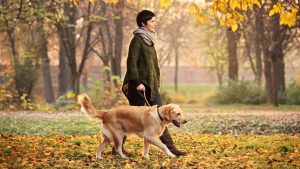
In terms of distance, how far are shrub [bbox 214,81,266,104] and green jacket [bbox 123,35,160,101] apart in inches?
816

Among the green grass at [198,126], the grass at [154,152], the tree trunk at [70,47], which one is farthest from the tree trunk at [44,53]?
the grass at [154,152]

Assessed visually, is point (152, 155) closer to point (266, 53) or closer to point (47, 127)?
point (47, 127)

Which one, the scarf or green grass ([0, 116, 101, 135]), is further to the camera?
green grass ([0, 116, 101, 135])

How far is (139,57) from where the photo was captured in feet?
31.1

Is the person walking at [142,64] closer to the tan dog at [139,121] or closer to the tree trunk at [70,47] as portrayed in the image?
the tan dog at [139,121]

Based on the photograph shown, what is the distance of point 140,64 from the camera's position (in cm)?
946

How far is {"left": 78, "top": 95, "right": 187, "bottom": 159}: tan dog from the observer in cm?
869

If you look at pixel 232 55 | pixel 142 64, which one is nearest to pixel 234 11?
pixel 142 64

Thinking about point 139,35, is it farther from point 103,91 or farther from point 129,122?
point 103,91

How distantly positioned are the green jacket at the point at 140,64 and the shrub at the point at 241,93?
68.0 feet

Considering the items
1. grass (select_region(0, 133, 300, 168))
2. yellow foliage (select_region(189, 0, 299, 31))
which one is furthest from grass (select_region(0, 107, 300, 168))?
yellow foliage (select_region(189, 0, 299, 31))

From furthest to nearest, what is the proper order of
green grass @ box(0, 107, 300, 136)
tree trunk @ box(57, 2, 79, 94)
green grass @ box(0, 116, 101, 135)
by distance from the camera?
tree trunk @ box(57, 2, 79, 94), green grass @ box(0, 107, 300, 136), green grass @ box(0, 116, 101, 135)

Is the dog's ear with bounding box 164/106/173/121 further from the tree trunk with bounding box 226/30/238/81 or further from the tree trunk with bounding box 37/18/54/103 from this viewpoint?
the tree trunk with bounding box 226/30/238/81

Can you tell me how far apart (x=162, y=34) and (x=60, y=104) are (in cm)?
2939
